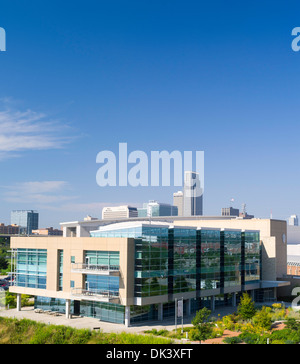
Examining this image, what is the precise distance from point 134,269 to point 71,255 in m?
7.96

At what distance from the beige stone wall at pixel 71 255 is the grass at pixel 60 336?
8.35 metres

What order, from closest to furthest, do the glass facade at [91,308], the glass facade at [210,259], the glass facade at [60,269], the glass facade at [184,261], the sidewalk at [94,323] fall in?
the sidewalk at [94,323]
the glass facade at [91,308]
the glass facade at [184,261]
the glass facade at [60,269]
the glass facade at [210,259]

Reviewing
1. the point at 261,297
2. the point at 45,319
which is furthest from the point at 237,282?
the point at 45,319

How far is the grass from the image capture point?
97.6ft

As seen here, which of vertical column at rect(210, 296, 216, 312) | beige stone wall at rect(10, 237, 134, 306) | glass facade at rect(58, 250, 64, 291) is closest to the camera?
beige stone wall at rect(10, 237, 134, 306)

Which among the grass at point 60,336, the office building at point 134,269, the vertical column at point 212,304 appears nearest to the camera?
the grass at point 60,336

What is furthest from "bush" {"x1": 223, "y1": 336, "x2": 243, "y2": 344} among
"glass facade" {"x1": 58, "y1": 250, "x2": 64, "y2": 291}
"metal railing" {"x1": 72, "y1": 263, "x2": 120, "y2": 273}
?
"glass facade" {"x1": 58, "y1": 250, "x2": 64, "y2": 291}

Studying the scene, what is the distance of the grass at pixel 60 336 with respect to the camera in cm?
2973

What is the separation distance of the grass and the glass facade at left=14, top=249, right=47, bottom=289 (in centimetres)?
1156

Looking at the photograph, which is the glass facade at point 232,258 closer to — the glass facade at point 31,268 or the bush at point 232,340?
the bush at point 232,340

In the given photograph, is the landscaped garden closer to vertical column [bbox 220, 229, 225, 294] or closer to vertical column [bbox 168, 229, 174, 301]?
vertical column [bbox 168, 229, 174, 301]

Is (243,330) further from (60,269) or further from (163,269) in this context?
(60,269)

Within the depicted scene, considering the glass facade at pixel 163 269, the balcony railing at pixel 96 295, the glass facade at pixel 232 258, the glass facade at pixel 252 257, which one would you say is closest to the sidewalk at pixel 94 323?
the glass facade at pixel 163 269

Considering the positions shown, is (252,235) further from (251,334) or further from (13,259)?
(13,259)
